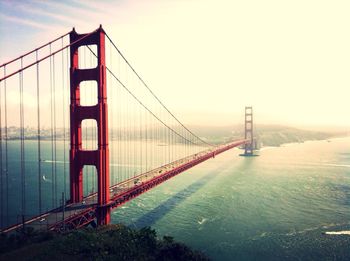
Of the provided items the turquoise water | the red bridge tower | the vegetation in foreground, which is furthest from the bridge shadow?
the vegetation in foreground

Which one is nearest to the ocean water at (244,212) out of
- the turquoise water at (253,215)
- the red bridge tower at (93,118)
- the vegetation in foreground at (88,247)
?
the turquoise water at (253,215)

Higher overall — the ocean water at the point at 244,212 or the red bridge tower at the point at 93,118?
the red bridge tower at the point at 93,118

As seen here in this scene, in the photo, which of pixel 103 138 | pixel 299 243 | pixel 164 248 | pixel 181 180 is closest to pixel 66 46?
pixel 103 138

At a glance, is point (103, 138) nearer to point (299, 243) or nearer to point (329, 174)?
point (299, 243)

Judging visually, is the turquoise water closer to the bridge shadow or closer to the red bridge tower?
the bridge shadow

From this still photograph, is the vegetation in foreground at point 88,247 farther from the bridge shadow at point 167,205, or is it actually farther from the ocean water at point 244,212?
the bridge shadow at point 167,205

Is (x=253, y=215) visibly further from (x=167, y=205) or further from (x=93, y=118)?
(x=93, y=118)
